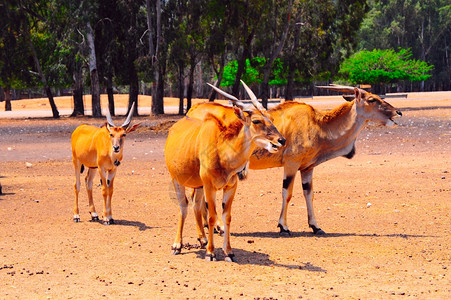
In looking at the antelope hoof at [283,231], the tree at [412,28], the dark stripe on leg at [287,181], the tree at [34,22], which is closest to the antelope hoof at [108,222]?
the antelope hoof at [283,231]

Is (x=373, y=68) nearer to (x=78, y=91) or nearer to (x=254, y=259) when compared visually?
(x=78, y=91)

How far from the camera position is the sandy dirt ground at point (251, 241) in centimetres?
752

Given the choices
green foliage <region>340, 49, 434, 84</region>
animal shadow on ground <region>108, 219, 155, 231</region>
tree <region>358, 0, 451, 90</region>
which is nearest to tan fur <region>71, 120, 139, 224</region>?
animal shadow on ground <region>108, 219, 155, 231</region>

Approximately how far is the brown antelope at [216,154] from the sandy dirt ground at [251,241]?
0.64 m

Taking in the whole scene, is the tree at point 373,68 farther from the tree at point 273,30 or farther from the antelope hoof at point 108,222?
the antelope hoof at point 108,222

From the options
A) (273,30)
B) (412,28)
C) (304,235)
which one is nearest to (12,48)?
(273,30)

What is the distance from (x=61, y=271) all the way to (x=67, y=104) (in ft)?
238

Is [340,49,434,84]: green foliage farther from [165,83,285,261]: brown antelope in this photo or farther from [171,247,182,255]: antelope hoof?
[171,247,182,255]: antelope hoof

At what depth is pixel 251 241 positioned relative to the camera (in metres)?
9.95

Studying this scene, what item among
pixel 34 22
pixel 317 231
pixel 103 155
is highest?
pixel 34 22

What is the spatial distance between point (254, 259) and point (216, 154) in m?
1.45

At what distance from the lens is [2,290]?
7516 millimetres

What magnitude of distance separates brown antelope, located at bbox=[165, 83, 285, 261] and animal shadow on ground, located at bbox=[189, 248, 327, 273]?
0.20 m

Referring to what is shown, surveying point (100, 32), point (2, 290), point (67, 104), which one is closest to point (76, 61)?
point (100, 32)
